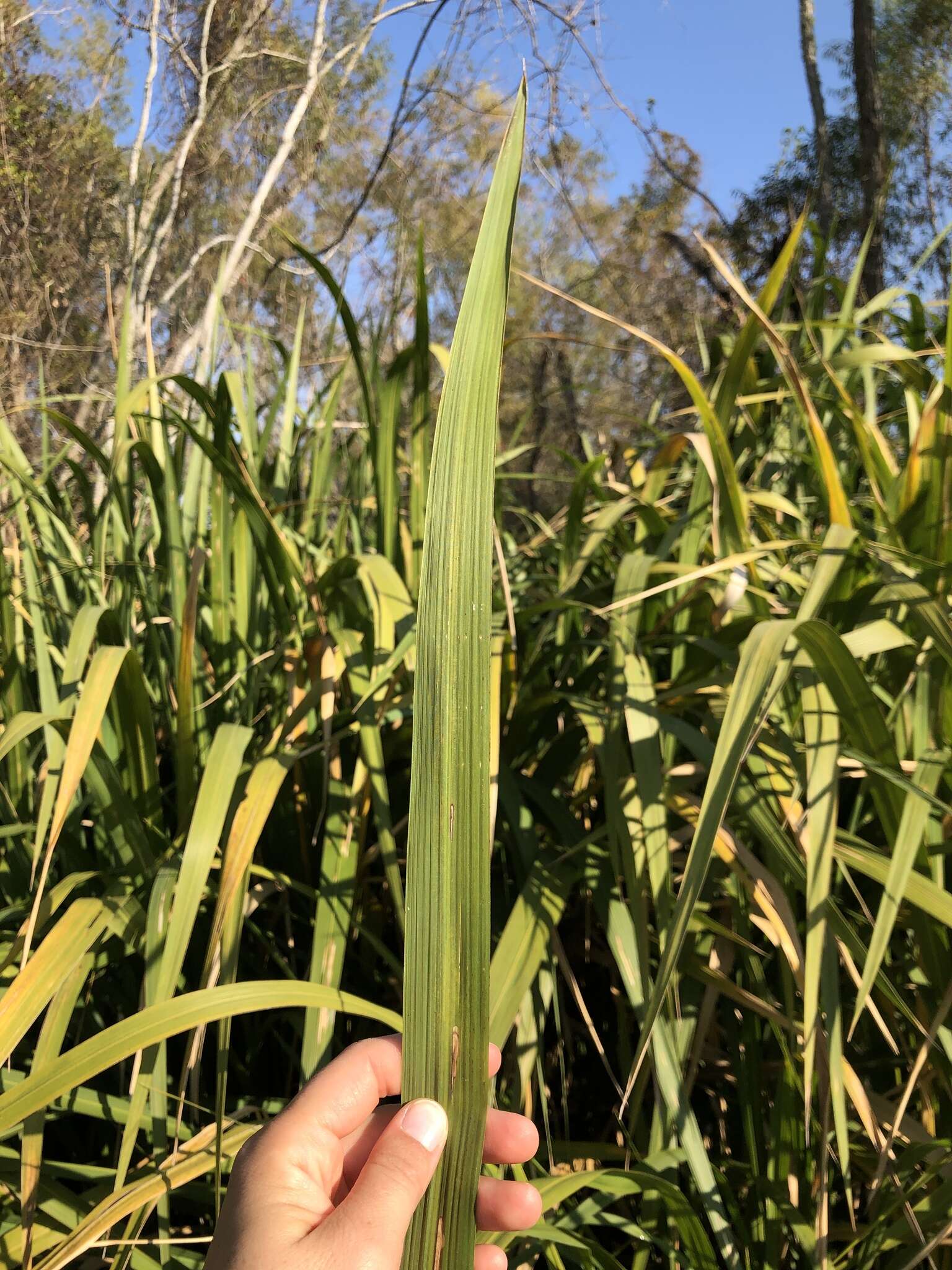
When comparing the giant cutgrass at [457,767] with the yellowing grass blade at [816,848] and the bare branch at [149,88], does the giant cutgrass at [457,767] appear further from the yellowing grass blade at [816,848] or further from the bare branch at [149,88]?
the bare branch at [149,88]

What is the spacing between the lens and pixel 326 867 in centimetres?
60

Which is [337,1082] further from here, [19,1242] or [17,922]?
[17,922]

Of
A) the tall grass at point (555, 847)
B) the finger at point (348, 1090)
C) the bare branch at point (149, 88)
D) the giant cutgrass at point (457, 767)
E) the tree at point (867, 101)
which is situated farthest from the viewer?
the tree at point (867, 101)

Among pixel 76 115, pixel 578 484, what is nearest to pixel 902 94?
pixel 76 115

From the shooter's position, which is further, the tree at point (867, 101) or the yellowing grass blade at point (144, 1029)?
the tree at point (867, 101)

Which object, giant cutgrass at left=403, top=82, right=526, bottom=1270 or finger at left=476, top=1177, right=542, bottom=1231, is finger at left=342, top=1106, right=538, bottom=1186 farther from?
giant cutgrass at left=403, top=82, right=526, bottom=1270

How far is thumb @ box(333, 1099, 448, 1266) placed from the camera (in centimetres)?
28

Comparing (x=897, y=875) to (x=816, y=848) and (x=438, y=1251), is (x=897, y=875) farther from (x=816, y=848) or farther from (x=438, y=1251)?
(x=438, y=1251)

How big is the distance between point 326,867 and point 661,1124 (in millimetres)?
292

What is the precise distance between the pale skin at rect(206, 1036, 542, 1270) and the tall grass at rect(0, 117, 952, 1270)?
0.20 feet

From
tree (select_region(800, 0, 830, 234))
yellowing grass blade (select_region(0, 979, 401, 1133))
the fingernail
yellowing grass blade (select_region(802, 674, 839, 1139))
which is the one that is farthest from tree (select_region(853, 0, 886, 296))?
the fingernail

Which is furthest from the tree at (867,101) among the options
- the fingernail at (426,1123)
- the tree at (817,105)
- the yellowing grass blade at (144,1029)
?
the fingernail at (426,1123)

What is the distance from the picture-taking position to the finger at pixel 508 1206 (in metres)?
0.38

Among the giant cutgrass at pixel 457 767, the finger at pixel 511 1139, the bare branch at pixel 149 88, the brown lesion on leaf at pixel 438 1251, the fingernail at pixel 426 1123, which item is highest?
the bare branch at pixel 149 88
